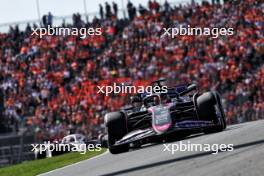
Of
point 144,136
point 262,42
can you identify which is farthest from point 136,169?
point 262,42

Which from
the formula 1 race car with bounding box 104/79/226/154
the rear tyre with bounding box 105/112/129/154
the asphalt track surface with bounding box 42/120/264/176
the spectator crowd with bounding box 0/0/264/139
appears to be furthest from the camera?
the spectator crowd with bounding box 0/0/264/139

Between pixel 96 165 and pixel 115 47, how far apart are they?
707 inches

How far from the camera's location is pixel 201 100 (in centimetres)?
1439

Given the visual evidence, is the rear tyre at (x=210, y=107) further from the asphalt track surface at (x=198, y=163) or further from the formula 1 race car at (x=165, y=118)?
the asphalt track surface at (x=198, y=163)

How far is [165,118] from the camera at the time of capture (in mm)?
14312

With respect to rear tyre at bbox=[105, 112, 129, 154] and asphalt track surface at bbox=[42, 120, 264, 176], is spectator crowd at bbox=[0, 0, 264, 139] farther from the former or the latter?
asphalt track surface at bbox=[42, 120, 264, 176]

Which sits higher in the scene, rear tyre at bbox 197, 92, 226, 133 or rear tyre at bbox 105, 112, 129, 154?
rear tyre at bbox 197, 92, 226, 133

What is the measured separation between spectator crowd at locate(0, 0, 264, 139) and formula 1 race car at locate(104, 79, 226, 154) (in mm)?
8292

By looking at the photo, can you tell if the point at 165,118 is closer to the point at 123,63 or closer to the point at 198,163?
the point at 198,163

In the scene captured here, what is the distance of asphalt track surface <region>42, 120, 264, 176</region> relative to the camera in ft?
27.5

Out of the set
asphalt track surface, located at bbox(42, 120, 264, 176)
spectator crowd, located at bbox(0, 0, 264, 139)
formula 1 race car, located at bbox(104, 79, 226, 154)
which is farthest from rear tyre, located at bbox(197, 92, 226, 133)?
spectator crowd, located at bbox(0, 0, 264, 139)

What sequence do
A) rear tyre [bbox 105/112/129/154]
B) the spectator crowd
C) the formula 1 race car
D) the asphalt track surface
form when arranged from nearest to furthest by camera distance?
the asphalt track surface, the formula 1 race car, rear tyre [bbox 105/112/129/154], the spectator crowd

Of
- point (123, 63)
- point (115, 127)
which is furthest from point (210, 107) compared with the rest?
point (123, 63)

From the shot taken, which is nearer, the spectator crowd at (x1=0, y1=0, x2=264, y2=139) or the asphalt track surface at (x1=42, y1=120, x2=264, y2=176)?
the asphalt track surface at (x1=42, y1=120, x2=264, y2=176)
